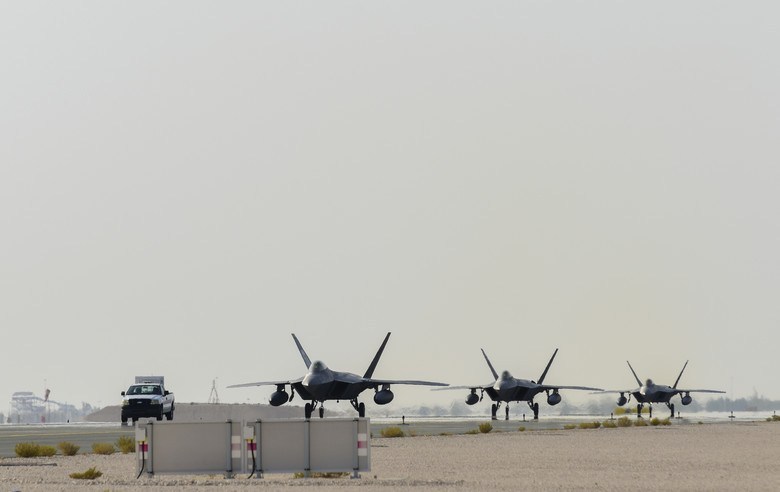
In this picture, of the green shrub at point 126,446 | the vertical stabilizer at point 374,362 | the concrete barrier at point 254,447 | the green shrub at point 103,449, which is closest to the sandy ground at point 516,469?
the concrete barrier at point 254,447

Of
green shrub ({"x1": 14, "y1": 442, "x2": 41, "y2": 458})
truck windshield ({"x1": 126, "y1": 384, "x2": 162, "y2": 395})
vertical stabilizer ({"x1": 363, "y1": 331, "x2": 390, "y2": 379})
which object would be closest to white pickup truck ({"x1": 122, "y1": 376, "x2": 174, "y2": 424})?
truck windshield ({"x1": 126, "y1": 384, "x2": 162, "y2": 395})

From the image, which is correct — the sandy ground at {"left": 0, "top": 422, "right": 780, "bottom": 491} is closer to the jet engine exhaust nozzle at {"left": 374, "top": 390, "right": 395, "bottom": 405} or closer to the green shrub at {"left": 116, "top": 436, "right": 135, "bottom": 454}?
the green shrub at {"left": 116, "top": 436, "right": 135, "bottom": 454}

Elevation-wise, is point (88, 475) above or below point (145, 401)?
below

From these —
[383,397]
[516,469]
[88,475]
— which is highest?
[383,397]

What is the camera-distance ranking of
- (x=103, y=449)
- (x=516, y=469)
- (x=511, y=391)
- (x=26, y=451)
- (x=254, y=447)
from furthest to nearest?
1. (x=511, y=391)
2. (x=103, y=449)
3. (x=26, y=451)
4. (x=516, y=469)
5. (x=254, y=447)

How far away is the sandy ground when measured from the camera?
2627 cm

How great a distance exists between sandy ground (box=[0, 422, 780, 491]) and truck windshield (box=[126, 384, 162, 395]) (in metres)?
20.9

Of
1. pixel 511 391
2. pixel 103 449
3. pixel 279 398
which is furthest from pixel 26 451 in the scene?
pixel 511 391

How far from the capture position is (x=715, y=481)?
26734 mm

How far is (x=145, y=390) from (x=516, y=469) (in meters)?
37.6

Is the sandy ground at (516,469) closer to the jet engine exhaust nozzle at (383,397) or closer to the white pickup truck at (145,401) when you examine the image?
the jet engine exhaust nozzle at (383,397)

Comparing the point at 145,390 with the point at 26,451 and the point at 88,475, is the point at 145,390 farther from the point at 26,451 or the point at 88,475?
the point at 88,475

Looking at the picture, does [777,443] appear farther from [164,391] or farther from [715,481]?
[164,391]

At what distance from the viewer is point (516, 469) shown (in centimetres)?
3134
